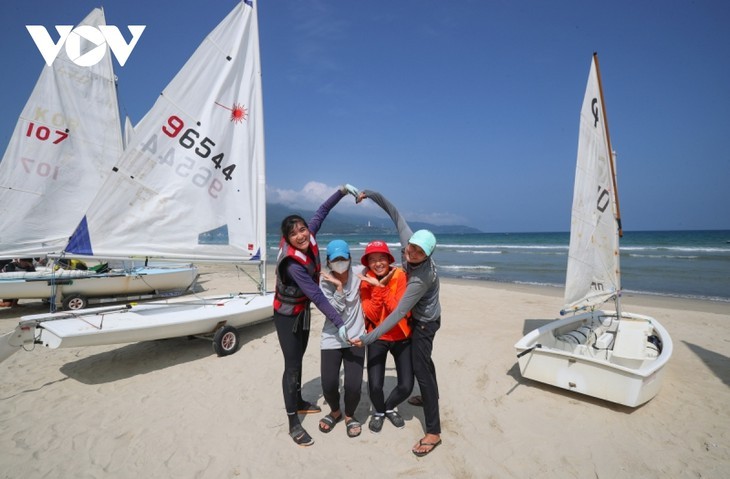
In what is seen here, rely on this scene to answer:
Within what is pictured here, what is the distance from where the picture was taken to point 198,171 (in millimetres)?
4945

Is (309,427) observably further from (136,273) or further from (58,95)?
(58,95)

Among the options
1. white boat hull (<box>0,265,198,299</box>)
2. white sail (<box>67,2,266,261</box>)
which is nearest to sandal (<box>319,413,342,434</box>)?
white sail (<box>67,2,266,261</box>)

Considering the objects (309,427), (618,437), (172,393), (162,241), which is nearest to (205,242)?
(162,241)

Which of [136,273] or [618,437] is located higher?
[136,273]

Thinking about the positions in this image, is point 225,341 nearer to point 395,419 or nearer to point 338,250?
point 395,419

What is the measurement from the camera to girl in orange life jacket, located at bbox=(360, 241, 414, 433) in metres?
2.66

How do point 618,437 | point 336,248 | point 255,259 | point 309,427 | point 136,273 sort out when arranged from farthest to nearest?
point 136,273 → point 255,259 → point 309,427 → point 618,437 → point 336,248

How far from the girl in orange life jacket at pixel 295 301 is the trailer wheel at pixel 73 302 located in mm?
7075

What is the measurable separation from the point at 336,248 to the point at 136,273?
7972 millimetres

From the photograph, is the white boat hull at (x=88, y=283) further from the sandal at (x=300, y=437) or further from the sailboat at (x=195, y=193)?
the sandal at (x=300, y=437)

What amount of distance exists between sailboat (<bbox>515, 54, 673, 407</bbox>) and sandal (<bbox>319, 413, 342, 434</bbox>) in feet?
6.65

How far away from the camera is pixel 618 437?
290 centimetres

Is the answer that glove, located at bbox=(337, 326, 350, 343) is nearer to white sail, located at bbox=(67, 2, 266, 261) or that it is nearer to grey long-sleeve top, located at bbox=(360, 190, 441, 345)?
grey long-sleeve top, located at bbox=(360, 190, 441, 345)

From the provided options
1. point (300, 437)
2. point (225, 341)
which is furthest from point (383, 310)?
point (225, 341)
